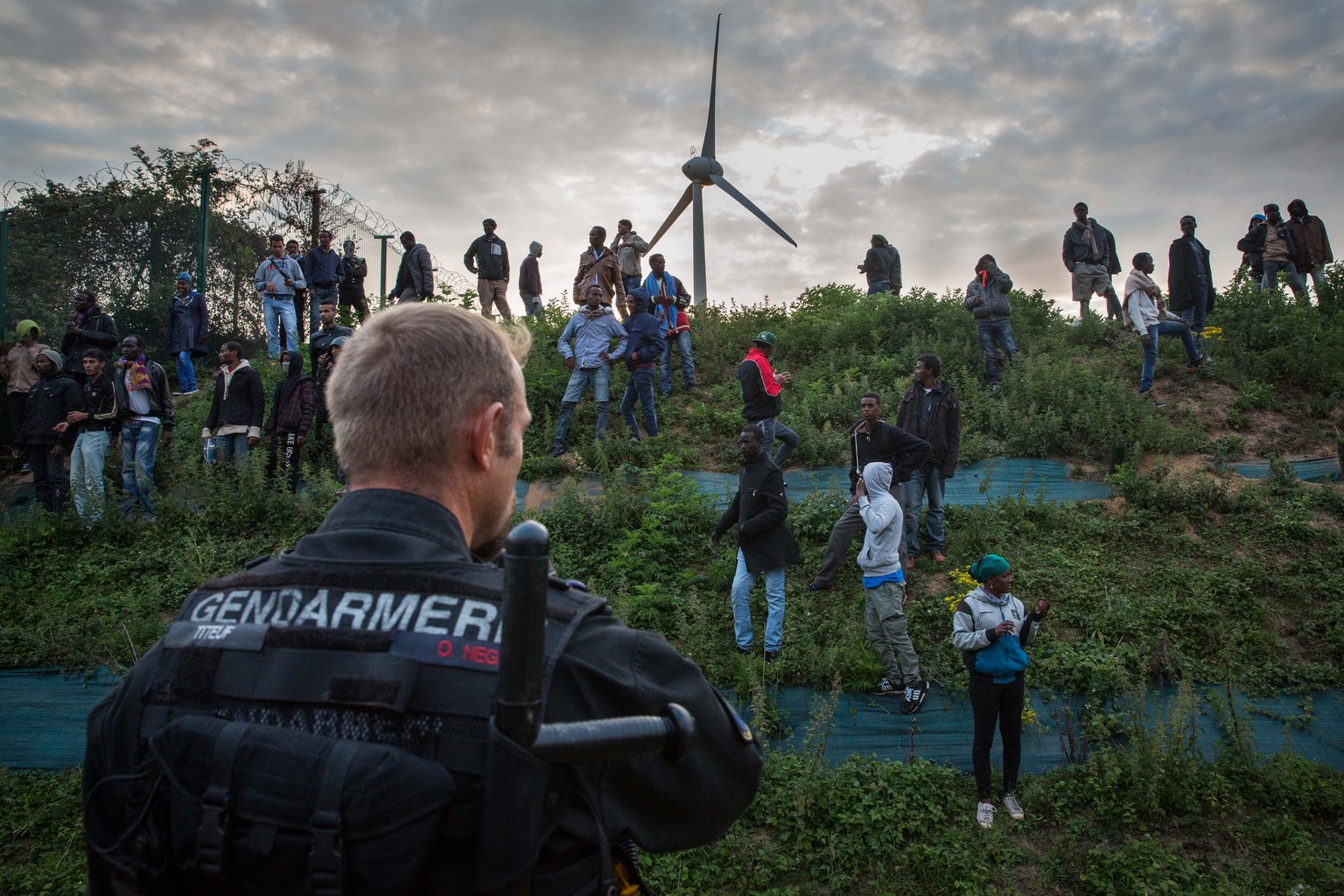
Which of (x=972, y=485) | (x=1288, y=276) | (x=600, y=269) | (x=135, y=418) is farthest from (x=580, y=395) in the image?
(x=1288, y=276)

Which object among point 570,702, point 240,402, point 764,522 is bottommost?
point 764,522

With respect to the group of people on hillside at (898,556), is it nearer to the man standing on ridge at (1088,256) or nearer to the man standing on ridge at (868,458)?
the man standing on ridge at (868,458)

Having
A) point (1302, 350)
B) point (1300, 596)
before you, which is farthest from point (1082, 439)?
point (1302, 350)

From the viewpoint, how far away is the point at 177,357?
1499 cm

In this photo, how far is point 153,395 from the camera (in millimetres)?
10609

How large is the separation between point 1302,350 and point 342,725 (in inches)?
629

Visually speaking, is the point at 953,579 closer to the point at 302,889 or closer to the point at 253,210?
the point at 302,889

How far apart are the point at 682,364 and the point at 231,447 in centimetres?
689

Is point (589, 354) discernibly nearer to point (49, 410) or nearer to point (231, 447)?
point (231, 447)

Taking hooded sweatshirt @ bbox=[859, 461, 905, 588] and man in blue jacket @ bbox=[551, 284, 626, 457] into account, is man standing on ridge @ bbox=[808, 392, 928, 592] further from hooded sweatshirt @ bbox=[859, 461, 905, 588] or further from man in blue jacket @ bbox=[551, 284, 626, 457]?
man in blue jacket @ bbox=[551, 284, 626, 457]

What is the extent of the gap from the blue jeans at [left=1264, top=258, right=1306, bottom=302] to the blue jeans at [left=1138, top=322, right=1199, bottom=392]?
362 cm

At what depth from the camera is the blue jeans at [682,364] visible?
1390 cm

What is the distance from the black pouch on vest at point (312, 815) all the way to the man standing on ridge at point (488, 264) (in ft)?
47.8

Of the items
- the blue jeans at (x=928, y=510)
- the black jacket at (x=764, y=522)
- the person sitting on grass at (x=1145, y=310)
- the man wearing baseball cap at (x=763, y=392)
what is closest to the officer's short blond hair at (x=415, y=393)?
the black jacket at (x=764, y=522)
